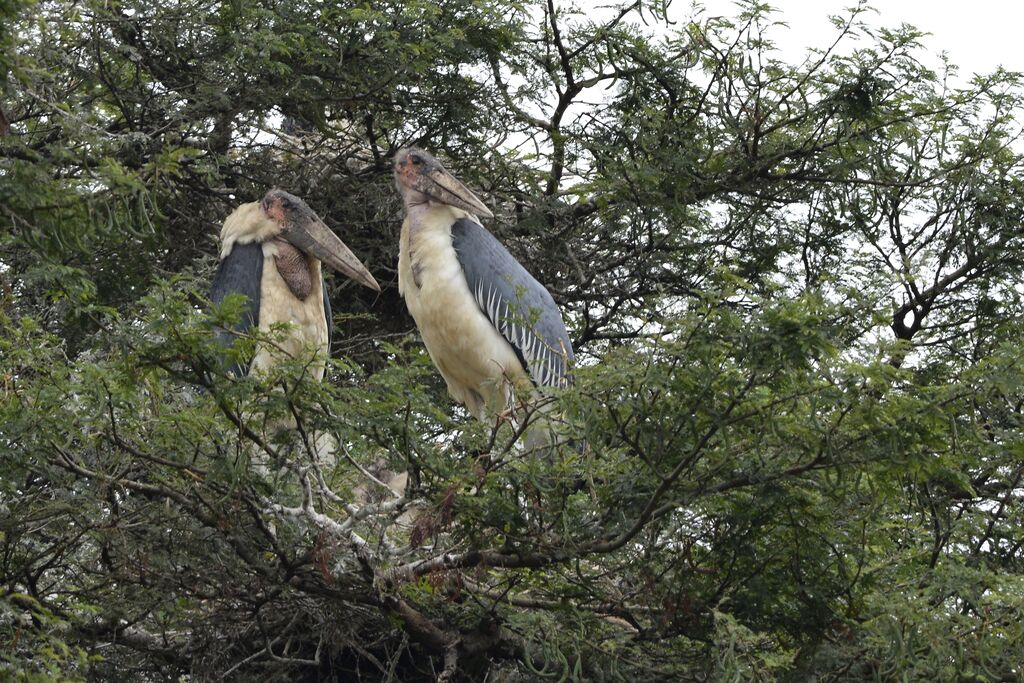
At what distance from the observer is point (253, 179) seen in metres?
7.68

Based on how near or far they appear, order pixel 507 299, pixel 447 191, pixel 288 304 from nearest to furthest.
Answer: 1. pixel 507 299
2. pixel 288 304
3. pixel 447 191

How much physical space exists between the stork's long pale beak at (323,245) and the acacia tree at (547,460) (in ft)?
1.31

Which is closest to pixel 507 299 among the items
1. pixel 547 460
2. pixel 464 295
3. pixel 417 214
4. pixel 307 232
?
pixel 464 295

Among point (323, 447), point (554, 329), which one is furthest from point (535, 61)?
point (323, 447)

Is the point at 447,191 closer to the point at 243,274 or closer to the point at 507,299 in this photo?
the point at 507,299

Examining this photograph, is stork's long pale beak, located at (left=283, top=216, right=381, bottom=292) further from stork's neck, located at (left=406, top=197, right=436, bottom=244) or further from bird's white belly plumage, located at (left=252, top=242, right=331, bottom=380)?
stork's neck, located at (left=406, top=197, right=436, bottom=244)

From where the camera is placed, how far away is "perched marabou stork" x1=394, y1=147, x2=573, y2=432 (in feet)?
21.7

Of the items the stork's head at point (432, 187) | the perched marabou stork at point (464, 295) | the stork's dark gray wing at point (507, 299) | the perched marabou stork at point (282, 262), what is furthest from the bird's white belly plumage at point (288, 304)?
the stork's dark gray wing at point (507, 299)

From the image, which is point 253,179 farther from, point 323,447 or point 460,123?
point 323,447

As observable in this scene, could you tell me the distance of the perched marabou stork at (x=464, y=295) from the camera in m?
6.62

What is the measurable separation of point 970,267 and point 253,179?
3.14 m

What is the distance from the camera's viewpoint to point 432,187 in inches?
273

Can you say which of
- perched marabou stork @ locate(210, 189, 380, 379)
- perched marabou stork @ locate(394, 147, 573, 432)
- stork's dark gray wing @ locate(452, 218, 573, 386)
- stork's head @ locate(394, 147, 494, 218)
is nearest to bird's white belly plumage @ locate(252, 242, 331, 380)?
perched marabou stork @ locate(210, 189, 380, 379)

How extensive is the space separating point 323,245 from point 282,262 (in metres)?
0.19
